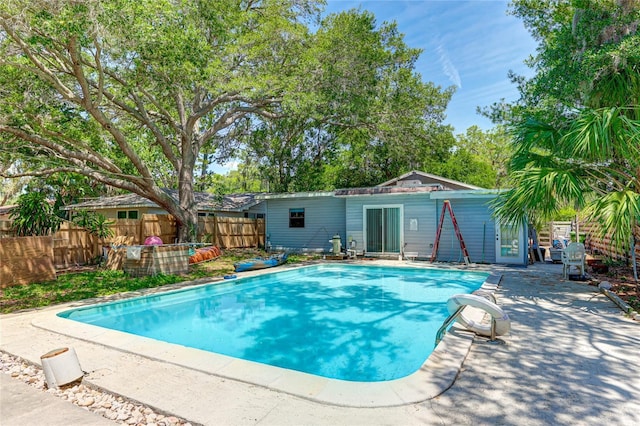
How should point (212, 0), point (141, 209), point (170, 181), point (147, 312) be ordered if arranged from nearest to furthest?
point (147, 312), point (212, 0), point (141, 209), point (170, 181)

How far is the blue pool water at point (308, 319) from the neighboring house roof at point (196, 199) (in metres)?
9.84

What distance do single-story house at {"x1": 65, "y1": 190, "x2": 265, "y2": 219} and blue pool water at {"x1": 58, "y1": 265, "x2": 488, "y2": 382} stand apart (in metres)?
9.97

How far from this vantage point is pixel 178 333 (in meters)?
5.77

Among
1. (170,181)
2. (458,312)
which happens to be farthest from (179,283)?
(170,181)

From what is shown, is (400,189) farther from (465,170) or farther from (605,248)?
(465,170)

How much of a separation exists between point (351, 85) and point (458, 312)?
1094 centimetres

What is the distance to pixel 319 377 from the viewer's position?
3295 millimetres

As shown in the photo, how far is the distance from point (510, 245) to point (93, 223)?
550 inches

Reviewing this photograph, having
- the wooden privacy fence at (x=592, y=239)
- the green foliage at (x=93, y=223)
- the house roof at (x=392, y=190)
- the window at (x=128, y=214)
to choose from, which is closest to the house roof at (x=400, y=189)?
the house roof at (x=392, y=190)

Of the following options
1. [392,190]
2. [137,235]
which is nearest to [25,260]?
[137,235]

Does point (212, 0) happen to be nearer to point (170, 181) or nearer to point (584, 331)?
point (584, 331)

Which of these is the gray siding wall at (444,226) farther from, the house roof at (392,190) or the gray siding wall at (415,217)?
the house roof at (392,190)

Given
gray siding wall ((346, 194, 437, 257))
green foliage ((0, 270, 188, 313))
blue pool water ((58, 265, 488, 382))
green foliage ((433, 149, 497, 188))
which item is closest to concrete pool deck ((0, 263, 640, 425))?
blue pool water ((58, 265, 488, 382))

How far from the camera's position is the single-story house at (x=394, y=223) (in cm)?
1203
